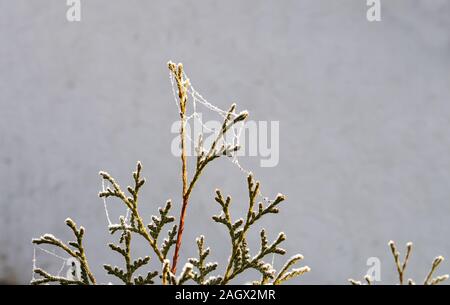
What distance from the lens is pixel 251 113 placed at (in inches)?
224

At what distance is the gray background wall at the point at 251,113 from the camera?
527 centimetres

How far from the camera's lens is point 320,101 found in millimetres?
5660

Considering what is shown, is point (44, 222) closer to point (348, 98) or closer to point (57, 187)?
point (57, 187)

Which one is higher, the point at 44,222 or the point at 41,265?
the point at 44,222

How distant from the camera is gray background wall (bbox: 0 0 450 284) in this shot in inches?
207

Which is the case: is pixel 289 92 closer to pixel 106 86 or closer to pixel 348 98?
pixel 348 98

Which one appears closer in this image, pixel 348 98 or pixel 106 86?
pixel 348 98

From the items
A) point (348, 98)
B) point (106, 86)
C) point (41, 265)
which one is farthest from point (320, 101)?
point (41, 265)
